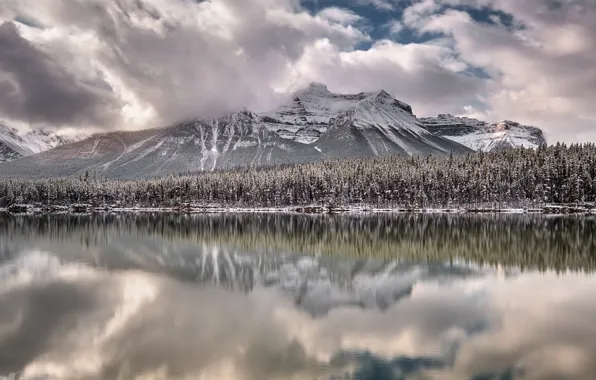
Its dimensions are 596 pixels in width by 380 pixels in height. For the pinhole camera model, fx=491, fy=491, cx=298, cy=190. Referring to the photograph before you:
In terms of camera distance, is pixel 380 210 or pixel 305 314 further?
pixel 380 210

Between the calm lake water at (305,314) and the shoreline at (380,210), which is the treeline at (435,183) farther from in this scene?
the calm lake water at (305,314)

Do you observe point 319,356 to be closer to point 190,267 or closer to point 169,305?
point 169,305

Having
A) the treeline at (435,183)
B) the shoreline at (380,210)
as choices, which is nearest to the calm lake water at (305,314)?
the shoreline at (380,210)

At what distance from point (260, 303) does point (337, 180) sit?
13491 centimetres

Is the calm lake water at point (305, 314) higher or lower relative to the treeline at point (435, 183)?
lower

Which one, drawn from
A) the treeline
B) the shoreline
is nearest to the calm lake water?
the shoreline

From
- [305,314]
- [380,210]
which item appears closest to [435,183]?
[380,210]

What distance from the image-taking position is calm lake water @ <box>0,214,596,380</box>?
62.4ft

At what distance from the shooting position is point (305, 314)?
2733 cm

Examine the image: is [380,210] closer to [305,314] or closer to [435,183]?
[435,183]

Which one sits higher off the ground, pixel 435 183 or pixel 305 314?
pixel 435 183

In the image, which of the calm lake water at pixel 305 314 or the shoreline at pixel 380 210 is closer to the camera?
the calm lake water at pixel 305 314

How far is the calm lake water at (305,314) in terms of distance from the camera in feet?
62.4

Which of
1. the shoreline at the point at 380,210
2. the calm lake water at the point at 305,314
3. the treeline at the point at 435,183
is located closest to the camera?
the calm lake water at the point at 305,314
